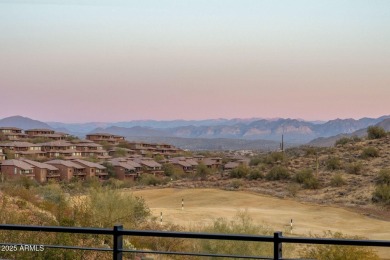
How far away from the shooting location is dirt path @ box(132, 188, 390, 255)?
151ft

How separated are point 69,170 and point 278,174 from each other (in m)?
34.3

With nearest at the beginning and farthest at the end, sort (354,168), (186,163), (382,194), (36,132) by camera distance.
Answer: (382,194) < (354,168) < (186,163) < (36,132)

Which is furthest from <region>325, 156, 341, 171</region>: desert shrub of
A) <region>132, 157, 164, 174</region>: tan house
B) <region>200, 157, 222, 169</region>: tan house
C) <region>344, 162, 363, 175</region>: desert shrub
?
<region>132, 157, 164, 174</region>: tan house

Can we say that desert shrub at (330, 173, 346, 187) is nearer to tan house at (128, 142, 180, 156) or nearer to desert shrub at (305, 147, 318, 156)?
desert shrub at (305, 147, 318, 156)

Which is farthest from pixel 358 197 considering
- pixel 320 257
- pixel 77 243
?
pixel 77 243

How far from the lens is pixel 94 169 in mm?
105250

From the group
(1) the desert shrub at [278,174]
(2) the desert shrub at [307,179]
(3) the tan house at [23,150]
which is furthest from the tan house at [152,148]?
(2) the desert shrub at [307,179]

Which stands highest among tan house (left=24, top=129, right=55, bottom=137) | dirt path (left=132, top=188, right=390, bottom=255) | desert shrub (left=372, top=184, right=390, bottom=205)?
tan house (left=24, top=129, right=55, bottom=137)

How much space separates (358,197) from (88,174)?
165ft

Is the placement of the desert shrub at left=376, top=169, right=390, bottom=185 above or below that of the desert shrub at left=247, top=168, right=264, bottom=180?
above

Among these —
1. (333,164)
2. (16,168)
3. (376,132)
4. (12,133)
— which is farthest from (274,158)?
(12,133)

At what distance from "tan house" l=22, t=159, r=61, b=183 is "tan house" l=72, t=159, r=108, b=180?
5.68 m

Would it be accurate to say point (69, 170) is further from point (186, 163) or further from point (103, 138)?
point (103, 138)

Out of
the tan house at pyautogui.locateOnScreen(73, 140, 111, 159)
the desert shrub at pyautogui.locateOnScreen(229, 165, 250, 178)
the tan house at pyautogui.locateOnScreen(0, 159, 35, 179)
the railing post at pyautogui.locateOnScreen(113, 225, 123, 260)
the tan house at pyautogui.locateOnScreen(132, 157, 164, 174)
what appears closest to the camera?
the railing post at pyautogui.locateOnScreen(113, 225, 123, 260)
